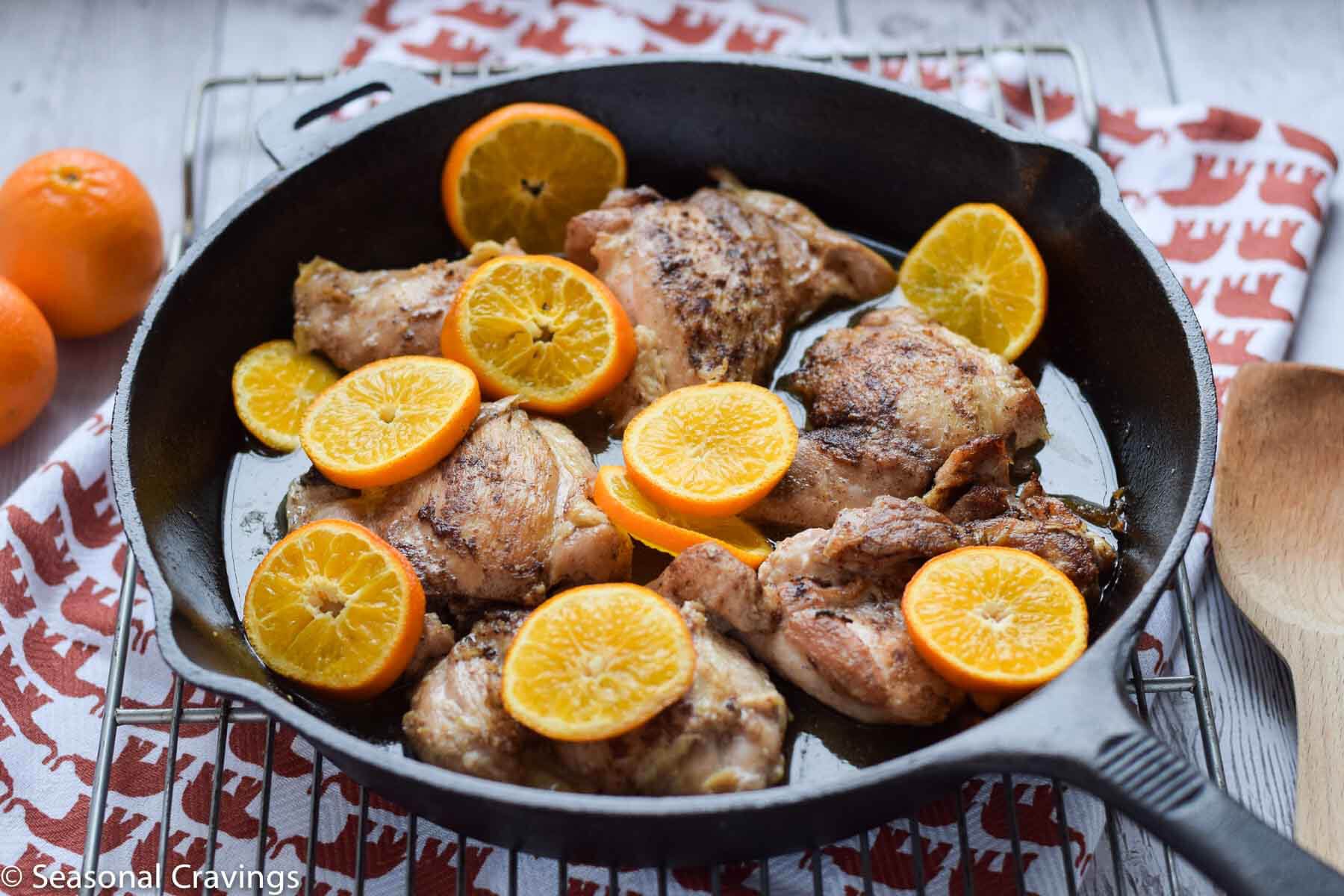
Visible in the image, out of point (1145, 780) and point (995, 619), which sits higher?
point (1145, 780)

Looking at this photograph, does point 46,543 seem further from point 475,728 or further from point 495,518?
point 475,728

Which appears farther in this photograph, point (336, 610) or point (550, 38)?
point (550, 38)

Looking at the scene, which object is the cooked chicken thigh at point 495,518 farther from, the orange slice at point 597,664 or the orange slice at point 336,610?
the orange slice at point 597,664

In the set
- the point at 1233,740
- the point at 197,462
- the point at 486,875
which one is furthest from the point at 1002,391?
the point at 197,462

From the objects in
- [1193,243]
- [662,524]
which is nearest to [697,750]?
[662,524]

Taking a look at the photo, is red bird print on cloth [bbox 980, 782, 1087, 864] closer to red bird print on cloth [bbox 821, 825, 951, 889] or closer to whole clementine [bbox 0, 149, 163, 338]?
red bird print on cloth [bbox 821, 825, 951, 889]

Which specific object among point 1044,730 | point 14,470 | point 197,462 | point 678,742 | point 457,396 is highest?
point 1044,730

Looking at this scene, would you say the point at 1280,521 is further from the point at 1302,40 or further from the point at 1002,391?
the point at 1302,40
